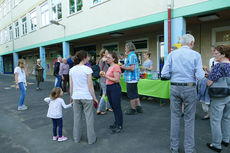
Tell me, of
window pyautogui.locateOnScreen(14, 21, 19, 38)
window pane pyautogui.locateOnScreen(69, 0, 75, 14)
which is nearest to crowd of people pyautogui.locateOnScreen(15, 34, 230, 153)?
window pane pyautogui.locateOnScreen(69, 0, 75, 14)

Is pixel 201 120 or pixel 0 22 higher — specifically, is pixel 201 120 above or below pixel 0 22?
below

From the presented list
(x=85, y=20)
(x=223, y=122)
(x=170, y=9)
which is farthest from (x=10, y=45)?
(x=223, y=122)

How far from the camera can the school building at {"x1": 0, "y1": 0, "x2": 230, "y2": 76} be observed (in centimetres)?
618

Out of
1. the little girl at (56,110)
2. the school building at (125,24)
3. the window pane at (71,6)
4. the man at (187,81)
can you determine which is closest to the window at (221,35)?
the school building at (125,24)

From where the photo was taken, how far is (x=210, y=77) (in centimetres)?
257

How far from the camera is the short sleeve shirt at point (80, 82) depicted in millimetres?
2854

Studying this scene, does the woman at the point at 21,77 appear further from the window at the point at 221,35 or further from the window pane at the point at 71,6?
the window at the point at 221,35

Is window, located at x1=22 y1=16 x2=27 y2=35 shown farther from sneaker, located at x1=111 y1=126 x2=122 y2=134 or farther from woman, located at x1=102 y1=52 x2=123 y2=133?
sneaker, located at x1=111 y1=126 x2=122 y2=134

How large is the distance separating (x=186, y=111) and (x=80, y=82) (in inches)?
69.9

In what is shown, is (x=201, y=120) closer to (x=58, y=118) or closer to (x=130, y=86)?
(x=130, y=86)

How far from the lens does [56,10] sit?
501 inches

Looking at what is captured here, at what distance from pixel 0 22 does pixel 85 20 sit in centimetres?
2426

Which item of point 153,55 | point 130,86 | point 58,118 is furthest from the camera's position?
point 153,55

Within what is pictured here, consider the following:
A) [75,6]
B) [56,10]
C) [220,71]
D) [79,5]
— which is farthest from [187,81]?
[56,10]
